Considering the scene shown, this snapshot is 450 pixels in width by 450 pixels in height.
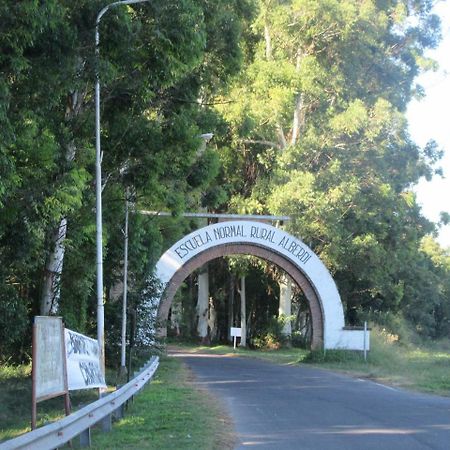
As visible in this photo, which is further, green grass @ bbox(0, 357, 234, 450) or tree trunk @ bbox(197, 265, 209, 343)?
tree trunk @ bbox(197, 265, 209, 343)

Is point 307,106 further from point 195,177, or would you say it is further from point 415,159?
point 195,177

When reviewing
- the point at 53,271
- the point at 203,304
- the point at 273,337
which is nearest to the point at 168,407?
the point at 53,271

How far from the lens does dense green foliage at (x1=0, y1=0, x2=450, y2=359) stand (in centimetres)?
1517

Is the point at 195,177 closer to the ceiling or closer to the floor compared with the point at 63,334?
closer to the ceiling

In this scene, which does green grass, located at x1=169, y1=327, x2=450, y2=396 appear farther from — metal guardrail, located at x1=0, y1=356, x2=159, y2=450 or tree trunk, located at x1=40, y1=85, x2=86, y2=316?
metal guardrail, located at x1=0, y1=356, x2=159, y2=450

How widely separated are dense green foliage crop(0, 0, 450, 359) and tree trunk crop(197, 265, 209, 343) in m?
1.84

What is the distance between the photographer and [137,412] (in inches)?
555

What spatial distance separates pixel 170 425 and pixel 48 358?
345 cm

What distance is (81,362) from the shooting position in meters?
11.8

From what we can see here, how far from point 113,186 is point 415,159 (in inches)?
984

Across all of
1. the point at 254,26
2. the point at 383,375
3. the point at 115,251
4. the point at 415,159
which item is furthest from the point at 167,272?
the point at 415,159

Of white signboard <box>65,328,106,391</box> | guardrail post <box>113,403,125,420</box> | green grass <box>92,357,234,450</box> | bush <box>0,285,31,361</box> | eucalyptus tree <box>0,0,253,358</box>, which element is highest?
eucalyptus tree <box>0,0,253,358</box>

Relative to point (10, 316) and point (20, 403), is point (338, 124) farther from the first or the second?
point (20, 403)

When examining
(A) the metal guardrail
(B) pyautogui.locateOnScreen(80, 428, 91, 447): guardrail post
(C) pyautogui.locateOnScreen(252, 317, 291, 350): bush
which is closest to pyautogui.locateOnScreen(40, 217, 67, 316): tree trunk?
(A) the metal guardrail
